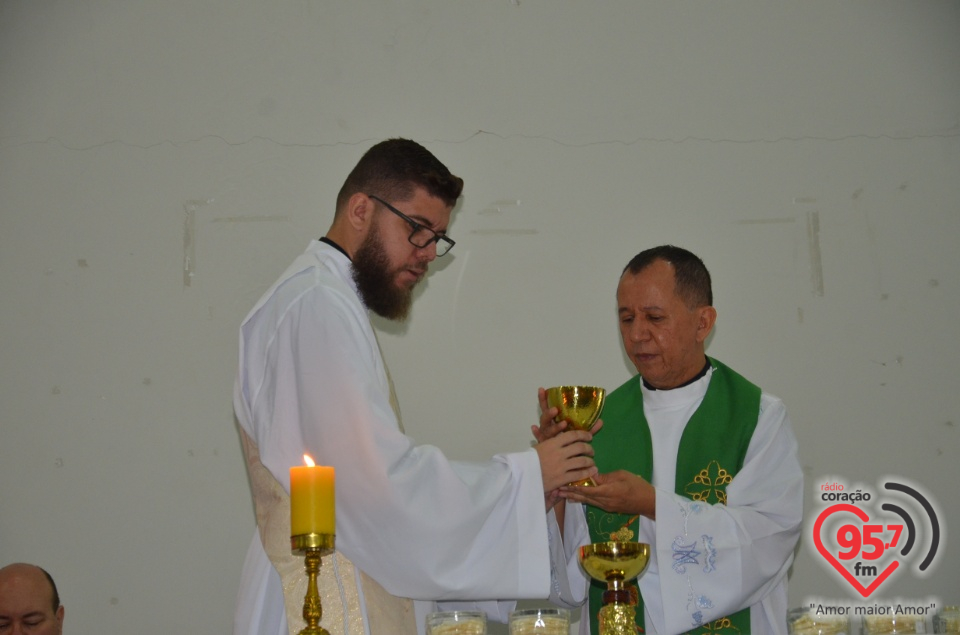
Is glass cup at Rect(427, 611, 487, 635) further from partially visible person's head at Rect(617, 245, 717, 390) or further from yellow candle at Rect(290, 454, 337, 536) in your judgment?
partially visible person's head at Rect(617, 245, 717, 390)

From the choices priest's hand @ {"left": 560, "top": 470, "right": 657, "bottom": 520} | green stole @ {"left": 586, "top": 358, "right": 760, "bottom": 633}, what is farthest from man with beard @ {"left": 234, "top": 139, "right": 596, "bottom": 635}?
green stole @ {"left": 586, "top": 358, "right": 760, "bottom": 633}

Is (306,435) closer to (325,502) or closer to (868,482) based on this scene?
(325,502)

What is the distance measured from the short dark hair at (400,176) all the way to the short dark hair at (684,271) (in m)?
0.86

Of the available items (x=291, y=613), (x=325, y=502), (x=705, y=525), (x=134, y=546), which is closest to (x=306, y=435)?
(x=291, y=613)

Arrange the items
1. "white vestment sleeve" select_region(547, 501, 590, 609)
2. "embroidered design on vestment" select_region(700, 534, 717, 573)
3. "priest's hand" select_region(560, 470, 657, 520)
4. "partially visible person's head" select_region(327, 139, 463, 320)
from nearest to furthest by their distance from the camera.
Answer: "priest's hand" select_region(560, 470, 657, 520), "embroidered design on vestment" select_region(700, 534, 717, 573), "partially visible person's head" select_region(327, 139, 463, 320), "white vestment sleeve" select_region(547, 501, 590, 609)

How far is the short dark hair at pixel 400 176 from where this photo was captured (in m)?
4.26

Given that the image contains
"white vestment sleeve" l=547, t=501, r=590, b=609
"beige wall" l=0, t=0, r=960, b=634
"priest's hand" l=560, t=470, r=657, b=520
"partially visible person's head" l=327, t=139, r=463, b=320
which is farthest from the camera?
"beige wall" l=0, t=0, r=960, b=634

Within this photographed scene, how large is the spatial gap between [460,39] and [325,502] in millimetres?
3761

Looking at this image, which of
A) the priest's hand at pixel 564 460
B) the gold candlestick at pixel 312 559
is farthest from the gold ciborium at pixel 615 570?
the gold candlestick at pixel 312 559

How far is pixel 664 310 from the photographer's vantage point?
452 cm

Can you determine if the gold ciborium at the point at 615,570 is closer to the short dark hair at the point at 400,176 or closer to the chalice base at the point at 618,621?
the chalice base at the point at 618,621

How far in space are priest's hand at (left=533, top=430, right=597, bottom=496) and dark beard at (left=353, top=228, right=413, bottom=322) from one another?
33.7 inches

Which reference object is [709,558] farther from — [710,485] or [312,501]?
[312,501]

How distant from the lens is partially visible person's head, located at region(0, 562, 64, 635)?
4516 mm
